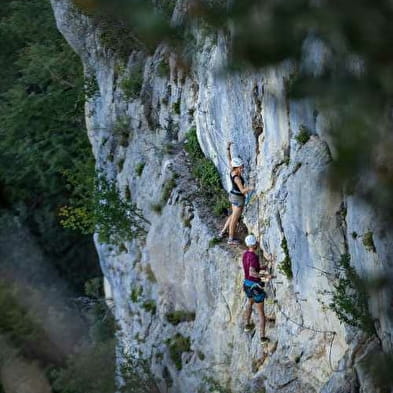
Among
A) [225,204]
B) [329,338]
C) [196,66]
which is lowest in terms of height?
[329,338]

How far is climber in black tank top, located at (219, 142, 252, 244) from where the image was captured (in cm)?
1294

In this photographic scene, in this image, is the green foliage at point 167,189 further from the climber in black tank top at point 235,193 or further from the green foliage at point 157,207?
the climber in black tank top at point 235,193

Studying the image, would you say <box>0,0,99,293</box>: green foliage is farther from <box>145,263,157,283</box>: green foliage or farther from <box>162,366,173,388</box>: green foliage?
<box>162,366,173,388</box>: green foliage

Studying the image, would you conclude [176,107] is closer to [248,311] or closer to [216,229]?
[216,229]

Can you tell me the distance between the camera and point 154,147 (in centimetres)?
1630

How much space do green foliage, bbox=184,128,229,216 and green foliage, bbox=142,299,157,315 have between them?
8.59 ft

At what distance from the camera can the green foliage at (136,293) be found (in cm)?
1720

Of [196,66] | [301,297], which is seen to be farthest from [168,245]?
[301,297]

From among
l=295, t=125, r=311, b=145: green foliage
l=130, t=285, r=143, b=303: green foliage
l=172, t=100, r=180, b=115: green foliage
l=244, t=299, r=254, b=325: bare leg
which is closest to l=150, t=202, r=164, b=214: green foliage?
l=172, t=100, r=180, b=115: green foliage

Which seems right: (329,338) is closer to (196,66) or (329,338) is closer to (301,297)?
(301,297)

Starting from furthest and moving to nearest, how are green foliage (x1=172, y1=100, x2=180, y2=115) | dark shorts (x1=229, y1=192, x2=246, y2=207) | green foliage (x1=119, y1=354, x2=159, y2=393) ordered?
green foliage (x1=119, y1=354, x2=159, y2=393) → green foliage (x1=172, y1=100, x2=180, y2=115) → dark shorts (x1=229, y1=192, x2=246, y2=207)

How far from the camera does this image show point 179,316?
15352mm

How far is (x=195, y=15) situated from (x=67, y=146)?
21.0m

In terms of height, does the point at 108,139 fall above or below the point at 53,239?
above
